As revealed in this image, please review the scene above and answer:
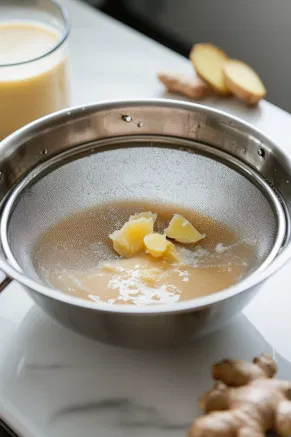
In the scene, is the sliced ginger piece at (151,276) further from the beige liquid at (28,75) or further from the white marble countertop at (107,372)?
the beige liquid at (28,75)

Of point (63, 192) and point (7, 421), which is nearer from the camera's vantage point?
point (7, 421)

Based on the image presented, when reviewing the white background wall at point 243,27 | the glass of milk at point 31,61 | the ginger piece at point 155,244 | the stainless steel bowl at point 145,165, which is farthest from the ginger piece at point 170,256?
the white background wall at point 243,27

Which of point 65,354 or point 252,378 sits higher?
point 252,378

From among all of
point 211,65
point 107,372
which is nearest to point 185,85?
point 211,65

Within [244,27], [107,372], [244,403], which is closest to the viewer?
[244,403]

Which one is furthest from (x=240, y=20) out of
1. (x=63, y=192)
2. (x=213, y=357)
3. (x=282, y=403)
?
(x=282, y=403)

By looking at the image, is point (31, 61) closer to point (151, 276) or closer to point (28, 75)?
point (28, 75)

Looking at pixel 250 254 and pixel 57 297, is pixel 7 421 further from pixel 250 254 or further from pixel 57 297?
pixel 250 254
